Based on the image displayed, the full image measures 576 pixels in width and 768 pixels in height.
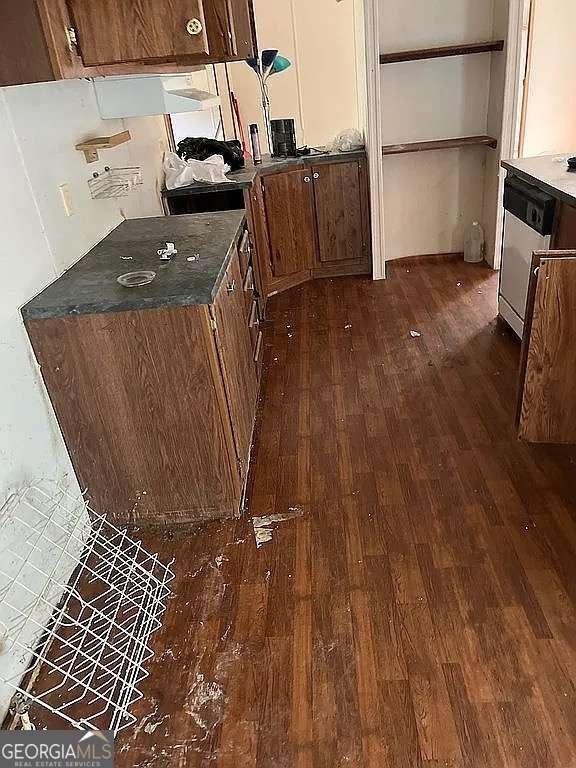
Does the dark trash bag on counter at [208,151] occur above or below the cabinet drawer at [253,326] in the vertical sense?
above

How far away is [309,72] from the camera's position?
4.68m

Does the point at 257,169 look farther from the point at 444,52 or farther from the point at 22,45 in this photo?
the point at 22,45

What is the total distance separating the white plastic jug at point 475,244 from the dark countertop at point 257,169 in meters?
1.05

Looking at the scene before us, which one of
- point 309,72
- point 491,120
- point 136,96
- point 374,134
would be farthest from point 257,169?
point 491,120

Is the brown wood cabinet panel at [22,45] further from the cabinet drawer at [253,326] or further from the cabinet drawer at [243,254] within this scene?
the cabinet drawer at [253,326]

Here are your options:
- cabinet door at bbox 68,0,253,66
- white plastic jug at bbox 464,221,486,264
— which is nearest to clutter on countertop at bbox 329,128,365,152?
white plastic jug at bbox 464,221,486,264

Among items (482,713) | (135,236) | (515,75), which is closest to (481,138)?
(515,75)

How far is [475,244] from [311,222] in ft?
4.17

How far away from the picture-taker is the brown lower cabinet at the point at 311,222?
3.84m

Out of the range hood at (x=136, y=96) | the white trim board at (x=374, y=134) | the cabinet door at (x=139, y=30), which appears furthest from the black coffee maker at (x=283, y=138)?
the cabinet door at (x=139, y=30)

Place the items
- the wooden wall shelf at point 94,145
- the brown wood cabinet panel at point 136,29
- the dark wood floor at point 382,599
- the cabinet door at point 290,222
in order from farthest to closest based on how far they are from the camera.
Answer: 1. the cabinet door at point 290,222
2. the wooden wall shelf at point 94,145
3. the brown wood cabinet panel at point 136,29
4. the dark wood floor at point 382,599

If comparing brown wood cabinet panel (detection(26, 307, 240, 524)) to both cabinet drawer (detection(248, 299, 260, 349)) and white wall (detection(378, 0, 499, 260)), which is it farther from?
white wall (detection(378, 0, 499, 260))

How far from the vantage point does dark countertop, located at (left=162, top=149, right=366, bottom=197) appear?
11.3ft

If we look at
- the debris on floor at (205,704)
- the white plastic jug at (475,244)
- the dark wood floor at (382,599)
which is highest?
the white plastic jug at (475,244)
